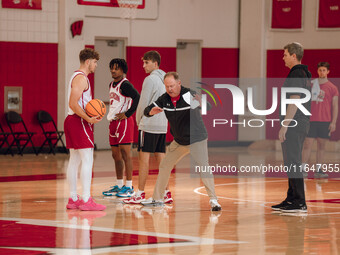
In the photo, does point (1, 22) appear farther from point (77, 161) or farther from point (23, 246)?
point (23, 246)

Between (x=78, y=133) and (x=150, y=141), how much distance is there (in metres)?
1.02

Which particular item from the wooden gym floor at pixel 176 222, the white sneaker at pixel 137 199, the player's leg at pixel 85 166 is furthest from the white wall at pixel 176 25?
the player's leg at pixel 85 166

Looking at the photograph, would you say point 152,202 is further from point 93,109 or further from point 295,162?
point 295,162

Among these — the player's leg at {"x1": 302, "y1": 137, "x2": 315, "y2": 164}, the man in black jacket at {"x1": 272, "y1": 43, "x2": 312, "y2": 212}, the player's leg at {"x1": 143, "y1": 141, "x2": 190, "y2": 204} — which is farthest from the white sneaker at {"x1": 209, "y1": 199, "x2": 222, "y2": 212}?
the player's leg at {"x1": 302, "y1": 137, "x2": 315, "y2": 164}

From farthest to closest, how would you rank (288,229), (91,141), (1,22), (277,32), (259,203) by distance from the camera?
(277,32), (1,22), (259,203), (91,141), (288,229)

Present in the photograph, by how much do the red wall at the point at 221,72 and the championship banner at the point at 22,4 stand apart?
5.35m

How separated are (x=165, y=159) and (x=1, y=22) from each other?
30.1 ft

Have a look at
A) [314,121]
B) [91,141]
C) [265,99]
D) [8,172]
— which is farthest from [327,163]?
[91,141]

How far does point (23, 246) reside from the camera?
6332 mm

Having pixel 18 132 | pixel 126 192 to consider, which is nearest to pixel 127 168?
pixel 126 192

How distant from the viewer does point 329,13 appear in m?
18.9

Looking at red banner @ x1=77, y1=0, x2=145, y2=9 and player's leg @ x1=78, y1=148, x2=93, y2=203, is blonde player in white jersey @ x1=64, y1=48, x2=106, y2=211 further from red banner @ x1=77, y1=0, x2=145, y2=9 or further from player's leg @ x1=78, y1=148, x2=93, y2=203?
red banner @ x1=77, y1=0, x2=145, y2=9

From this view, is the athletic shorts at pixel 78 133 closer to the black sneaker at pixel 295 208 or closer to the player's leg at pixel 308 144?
the black sneaker at pixel 295 208

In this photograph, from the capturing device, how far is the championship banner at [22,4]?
16328mm
